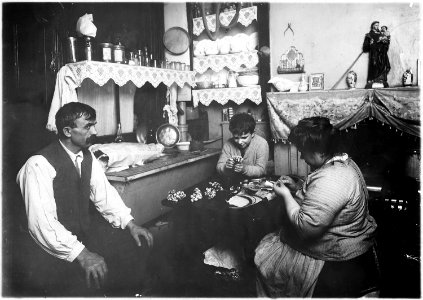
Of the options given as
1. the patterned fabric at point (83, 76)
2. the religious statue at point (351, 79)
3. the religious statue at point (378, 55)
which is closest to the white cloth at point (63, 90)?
the patterned fabric at point (83, 76)

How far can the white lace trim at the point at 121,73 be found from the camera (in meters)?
3.24

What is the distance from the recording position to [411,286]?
2.78 meters

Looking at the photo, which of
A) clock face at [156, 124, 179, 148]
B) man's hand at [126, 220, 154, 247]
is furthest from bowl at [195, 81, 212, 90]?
man's hand at [126, 220, 154, 247]

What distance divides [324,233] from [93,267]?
4.44 ft

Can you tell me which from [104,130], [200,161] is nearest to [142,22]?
[104,130]

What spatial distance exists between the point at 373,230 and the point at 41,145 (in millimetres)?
2845

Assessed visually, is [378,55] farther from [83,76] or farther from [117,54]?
[83,76]

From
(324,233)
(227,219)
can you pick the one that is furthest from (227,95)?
(324,233)

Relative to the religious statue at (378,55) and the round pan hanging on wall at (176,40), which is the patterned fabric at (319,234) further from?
the round pan hanging on wall at (176,40)

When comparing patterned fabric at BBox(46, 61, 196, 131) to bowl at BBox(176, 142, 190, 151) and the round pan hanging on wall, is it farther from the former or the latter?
the round pan hanging on wall

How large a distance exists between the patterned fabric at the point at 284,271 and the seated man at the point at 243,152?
4.20ft

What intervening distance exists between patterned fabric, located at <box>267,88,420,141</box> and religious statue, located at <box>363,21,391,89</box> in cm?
23

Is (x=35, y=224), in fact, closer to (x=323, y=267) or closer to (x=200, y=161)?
(x=323, y=267)

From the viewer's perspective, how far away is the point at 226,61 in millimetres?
5078
